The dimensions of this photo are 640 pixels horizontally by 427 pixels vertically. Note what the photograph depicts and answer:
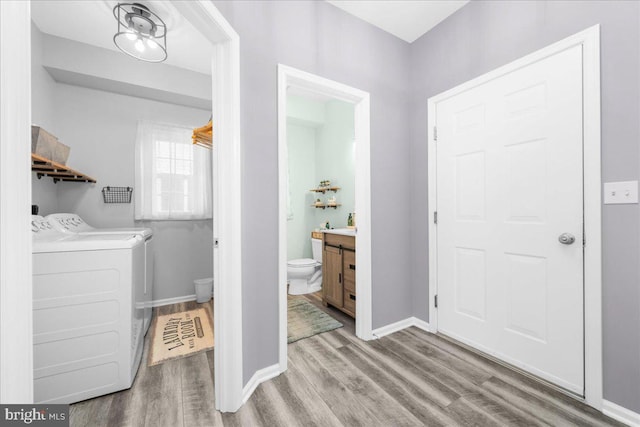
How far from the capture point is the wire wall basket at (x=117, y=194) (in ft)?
8.87

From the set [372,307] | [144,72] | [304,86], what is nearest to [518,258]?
[372,307]

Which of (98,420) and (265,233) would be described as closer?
(98,420)

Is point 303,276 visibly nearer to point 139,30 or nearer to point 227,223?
point 227,223

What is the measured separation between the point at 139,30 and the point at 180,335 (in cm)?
252

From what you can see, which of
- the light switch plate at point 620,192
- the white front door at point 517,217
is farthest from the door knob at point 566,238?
the light switch plate at point 620,192

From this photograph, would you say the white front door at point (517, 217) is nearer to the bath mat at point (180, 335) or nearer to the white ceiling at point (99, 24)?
the bath mat at point (180, 335)

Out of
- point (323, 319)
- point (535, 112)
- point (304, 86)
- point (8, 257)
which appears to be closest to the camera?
point (8, 257)

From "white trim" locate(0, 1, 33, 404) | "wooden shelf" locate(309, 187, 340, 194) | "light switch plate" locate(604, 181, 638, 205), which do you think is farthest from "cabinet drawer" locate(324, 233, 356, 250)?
"white trim" locate(0, 1, 33, 404)

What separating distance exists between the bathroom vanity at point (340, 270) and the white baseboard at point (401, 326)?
294 millimetres

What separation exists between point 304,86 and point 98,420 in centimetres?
232

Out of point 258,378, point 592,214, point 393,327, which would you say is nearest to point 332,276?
point 393,327

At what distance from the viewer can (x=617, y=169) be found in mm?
1347

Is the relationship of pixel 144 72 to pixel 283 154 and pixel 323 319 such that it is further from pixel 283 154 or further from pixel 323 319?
pixel 323 319

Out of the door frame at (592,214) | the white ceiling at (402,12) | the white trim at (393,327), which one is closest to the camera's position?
the door frame at (592,214)
